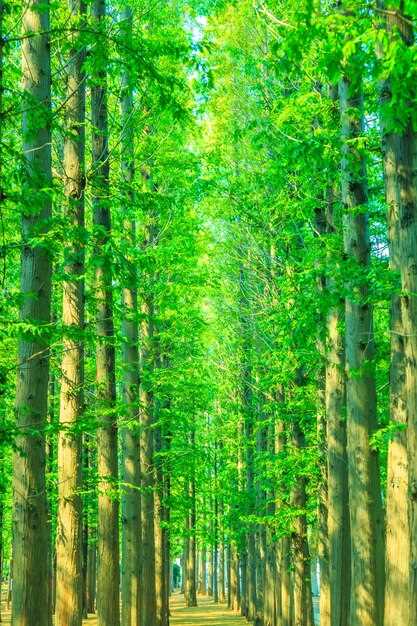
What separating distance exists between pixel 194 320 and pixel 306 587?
7.81 m

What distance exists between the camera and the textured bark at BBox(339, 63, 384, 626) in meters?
11.2

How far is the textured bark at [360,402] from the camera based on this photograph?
1125 cm

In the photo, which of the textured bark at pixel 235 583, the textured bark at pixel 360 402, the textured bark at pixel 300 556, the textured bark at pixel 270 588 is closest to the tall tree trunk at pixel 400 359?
the textured bark at pixel 360 402

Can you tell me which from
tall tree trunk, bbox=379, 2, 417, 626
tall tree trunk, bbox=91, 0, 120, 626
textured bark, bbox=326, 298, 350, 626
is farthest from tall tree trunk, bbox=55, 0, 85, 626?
textured bark, bbox=326, 298, 350, 626

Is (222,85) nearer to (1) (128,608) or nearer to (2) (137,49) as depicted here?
(1) (128,608)

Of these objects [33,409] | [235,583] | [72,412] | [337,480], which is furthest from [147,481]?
[235,583]

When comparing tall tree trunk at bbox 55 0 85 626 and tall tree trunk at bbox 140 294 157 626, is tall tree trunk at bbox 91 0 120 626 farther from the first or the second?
tall tree trunk at bbox 140 294 157 626

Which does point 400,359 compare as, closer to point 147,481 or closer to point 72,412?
point 72,412

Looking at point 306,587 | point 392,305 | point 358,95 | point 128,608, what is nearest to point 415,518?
point 392,305

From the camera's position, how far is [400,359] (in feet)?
33.2

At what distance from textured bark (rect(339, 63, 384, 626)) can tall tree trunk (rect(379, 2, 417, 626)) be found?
103 cm

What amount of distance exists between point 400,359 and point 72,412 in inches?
181

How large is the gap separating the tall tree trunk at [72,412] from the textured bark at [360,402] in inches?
146

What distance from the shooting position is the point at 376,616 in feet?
37.0
